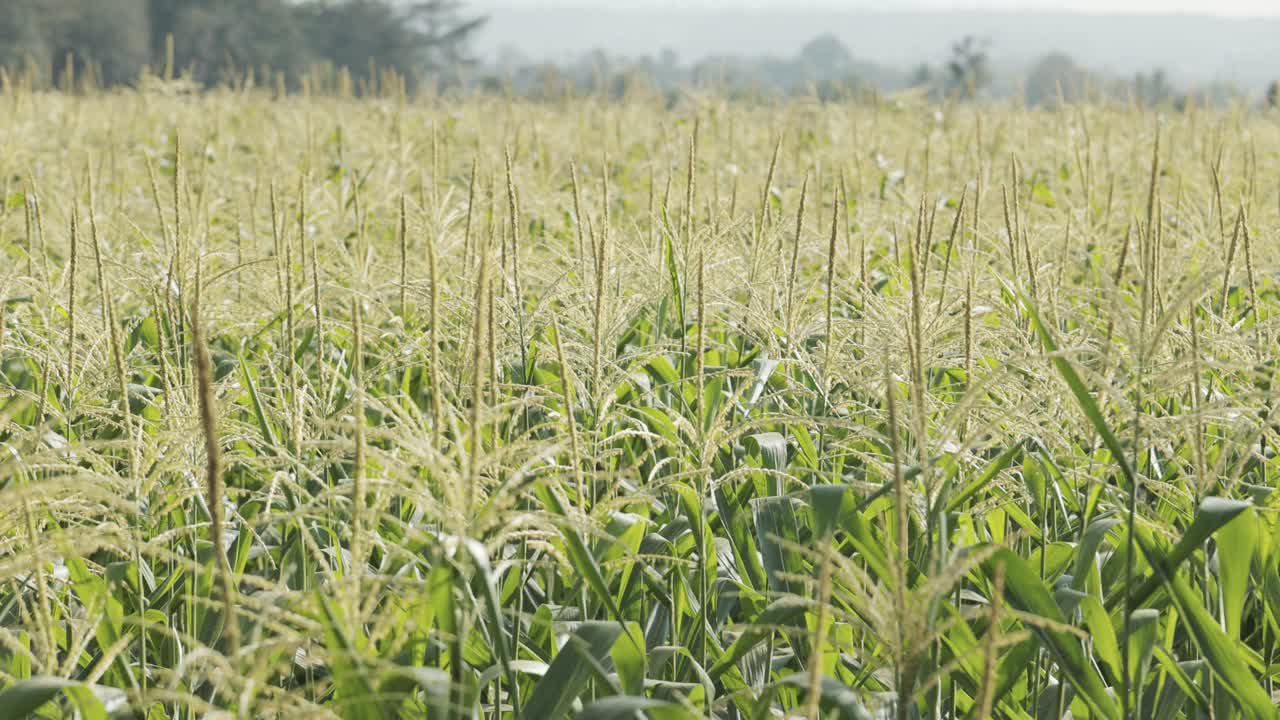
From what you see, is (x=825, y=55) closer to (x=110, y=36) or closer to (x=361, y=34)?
(x=361, y=34)

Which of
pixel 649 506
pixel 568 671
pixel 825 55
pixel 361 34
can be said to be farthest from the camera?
pixel 825 55

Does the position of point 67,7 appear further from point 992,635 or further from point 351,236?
point 992,635

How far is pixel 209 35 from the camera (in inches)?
1230

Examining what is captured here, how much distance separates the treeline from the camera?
28359 millimetres

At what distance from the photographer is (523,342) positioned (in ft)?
7.38

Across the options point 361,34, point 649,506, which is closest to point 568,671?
point 649,506

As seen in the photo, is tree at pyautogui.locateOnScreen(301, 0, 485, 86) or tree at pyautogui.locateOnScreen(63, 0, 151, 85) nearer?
tree at pyautogui.locateOnScreen(63, 0, 151, 85)

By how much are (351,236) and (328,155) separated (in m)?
3.71

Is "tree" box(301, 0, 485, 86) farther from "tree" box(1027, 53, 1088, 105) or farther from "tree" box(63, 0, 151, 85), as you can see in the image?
"tree" box(1027, 53, 1088, 105)

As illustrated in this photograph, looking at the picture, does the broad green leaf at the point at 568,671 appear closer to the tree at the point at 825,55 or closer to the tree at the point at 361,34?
the tree at the point at 361,34

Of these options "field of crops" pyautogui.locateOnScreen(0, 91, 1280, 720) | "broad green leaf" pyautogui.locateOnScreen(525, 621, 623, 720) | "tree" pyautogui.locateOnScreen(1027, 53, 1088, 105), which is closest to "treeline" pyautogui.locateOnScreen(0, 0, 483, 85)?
"tree" pyautogui.locateOnScreen(1027, 53, 1088, 105)

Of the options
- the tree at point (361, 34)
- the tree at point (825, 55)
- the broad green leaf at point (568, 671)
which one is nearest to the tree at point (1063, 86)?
the broad green leaf at point (568, 671)

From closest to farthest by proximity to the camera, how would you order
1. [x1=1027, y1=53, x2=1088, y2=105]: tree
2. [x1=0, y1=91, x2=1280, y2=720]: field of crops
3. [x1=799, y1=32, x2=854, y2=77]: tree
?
[x1=0, y1=91, x2=1280, y2=720]: field of crops → [x1=1027, y1=53, x2=1088, y2=105]: tree → [x1=799, y1=32, x2=854, y2=77]: tree

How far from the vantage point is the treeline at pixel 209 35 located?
28.4 meters
